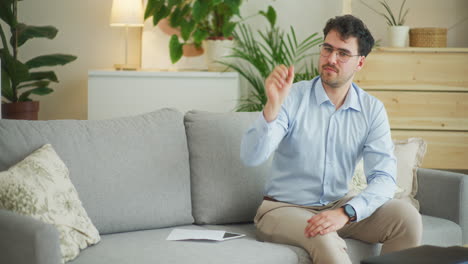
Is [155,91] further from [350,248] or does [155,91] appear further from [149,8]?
[350,248]

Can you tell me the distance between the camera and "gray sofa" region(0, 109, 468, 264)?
2344 mm

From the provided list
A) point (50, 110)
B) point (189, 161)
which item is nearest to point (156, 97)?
point (50, 110)

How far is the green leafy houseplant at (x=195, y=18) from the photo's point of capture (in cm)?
514

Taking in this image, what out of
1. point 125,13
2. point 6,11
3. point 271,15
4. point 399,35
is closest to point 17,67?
point 6,11

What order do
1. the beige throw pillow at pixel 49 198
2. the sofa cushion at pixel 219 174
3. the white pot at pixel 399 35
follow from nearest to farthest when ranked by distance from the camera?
the beige throw pillow at pixel 49 198
the sofa cushion at pixel 219 174
the white pot at pixel 399 35

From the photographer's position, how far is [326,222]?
7.68 feet

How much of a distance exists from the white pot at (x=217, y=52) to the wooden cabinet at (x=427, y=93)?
107 centimetres

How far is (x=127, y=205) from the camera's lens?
8.40ft

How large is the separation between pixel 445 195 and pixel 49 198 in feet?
5.87

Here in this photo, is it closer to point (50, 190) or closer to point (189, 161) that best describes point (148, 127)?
point (189, 161)

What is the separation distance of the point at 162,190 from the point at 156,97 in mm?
2534

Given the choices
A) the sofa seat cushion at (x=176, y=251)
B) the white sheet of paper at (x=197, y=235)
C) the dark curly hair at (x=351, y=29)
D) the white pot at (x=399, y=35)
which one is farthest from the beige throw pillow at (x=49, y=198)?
the white pot at (x=399, y=35)

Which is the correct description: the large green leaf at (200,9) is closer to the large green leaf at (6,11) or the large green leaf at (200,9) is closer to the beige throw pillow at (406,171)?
the large green leaf at (6,11)

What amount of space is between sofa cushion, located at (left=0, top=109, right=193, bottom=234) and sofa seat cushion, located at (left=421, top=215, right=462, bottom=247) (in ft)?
3.31
